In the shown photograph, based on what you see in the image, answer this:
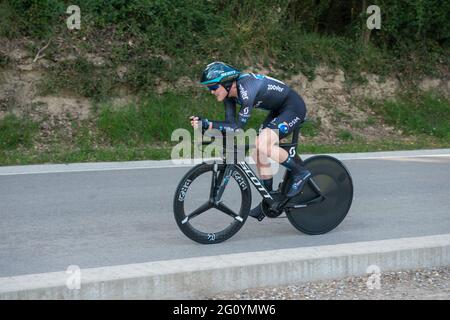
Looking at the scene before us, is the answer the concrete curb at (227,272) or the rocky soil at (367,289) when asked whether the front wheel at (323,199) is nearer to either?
the concrete curb at (227,272)

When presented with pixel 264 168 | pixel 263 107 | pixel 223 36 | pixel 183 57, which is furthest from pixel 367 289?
pixel 223 36

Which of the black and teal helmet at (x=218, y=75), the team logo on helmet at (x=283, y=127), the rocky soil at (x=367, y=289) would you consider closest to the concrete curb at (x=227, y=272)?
the rocky soil at (x=367, y=289)

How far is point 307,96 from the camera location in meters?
17.5

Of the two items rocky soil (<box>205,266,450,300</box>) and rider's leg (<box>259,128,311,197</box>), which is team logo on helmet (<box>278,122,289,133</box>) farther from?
rocky soil (<box>205,266,450,300</box>)

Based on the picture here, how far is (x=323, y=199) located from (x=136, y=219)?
2.12m

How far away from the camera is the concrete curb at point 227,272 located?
536cm

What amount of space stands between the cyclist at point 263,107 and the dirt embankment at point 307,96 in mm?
8077

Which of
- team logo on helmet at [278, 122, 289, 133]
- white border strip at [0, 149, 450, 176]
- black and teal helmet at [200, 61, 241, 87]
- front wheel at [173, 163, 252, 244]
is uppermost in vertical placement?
black and teal helmet at [200, 61, 241, 87]

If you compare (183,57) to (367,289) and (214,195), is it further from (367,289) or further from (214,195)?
(367,289)

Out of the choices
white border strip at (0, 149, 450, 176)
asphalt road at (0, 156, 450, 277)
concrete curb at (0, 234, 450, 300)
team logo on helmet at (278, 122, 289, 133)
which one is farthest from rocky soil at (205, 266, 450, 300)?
white border strip at (0, 149, 450, 176)

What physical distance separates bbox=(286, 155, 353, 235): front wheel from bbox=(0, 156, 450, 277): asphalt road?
14 centimetres

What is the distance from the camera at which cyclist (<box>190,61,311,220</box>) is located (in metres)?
6.77
